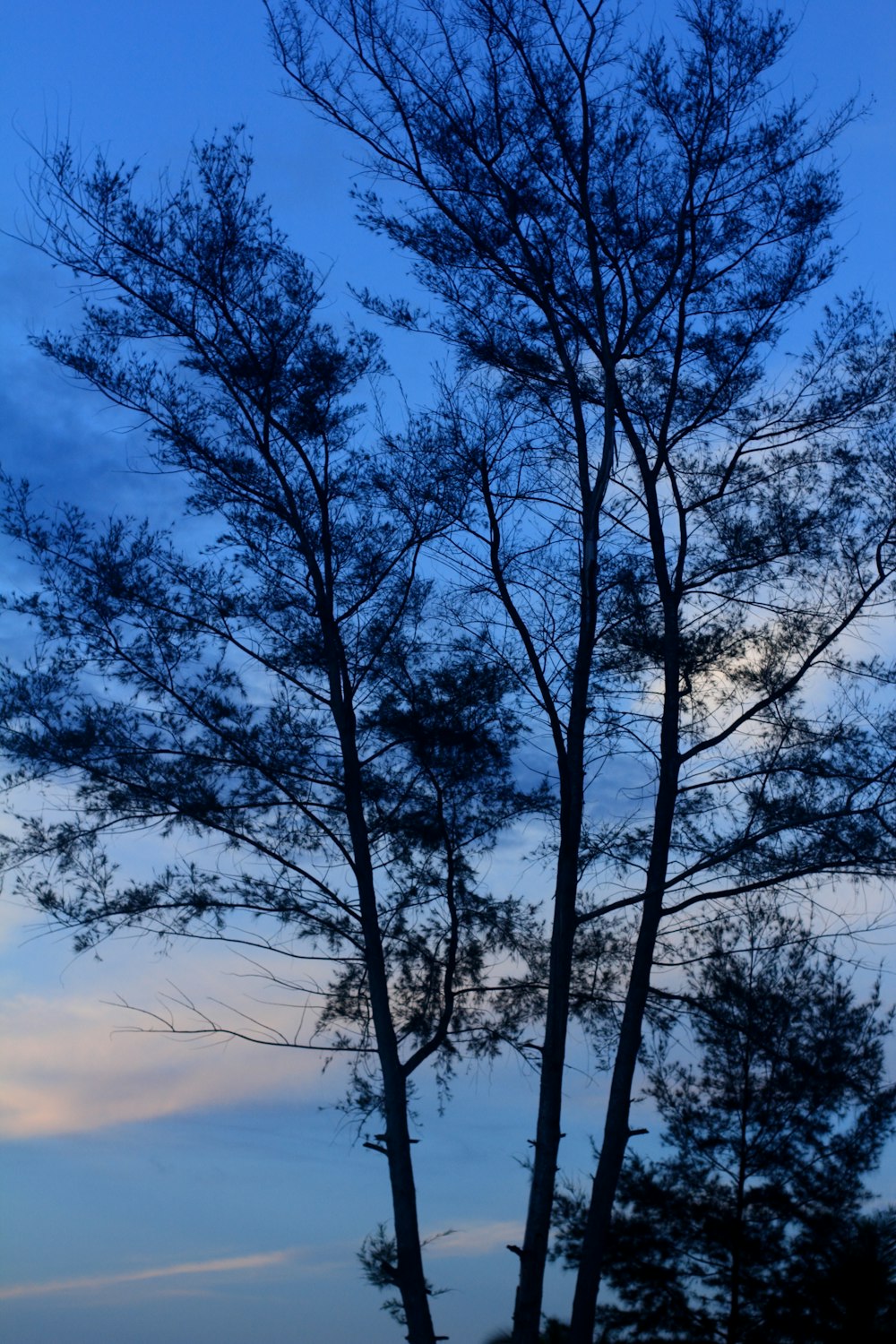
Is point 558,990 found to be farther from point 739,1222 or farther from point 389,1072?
point 739,1222

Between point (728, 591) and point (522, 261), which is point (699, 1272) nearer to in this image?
point (728, 591)

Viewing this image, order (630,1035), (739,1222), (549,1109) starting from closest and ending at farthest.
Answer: (549,1109) < (630,1035) < (739,1222)

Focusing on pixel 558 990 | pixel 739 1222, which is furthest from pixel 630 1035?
pixel 739 1222

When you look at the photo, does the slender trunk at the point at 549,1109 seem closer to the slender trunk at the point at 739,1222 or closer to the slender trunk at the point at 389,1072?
the slender trunk at the point at 389,1072

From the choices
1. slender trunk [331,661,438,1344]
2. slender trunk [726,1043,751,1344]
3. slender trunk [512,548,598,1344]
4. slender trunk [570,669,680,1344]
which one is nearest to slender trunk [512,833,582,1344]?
slender trunk [512,548,598,1344]

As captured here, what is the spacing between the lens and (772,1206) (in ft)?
36.0

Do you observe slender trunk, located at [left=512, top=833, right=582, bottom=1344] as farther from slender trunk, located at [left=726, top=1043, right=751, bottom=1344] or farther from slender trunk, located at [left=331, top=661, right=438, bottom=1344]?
slender trunk, located at [left=726, top=1043, right=751, bottom=1344]

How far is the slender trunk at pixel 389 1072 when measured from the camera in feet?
25.9

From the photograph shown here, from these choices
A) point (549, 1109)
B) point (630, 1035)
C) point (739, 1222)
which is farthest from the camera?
point (739, 1222)

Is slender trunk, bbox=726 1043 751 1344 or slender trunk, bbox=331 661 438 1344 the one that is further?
slender trunk, bbox=726 1043 751 1344

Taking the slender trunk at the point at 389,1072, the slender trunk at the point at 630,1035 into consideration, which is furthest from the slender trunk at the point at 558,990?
the slender trunk at the point at 389,1072

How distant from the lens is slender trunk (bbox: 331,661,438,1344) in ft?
25.9

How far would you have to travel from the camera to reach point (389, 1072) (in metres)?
8.30

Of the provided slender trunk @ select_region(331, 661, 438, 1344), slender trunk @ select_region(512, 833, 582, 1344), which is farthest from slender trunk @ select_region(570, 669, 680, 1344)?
slender trunk @ select_region(331, 661, 438, 1344)
